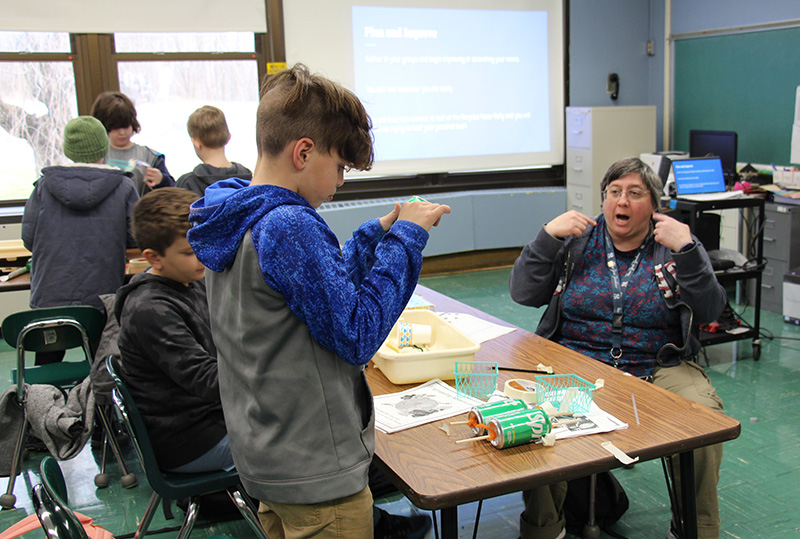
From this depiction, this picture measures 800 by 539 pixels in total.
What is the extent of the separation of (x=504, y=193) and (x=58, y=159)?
3.81 meters

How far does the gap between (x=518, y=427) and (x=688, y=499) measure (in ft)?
1.76

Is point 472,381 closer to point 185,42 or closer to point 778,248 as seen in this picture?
point 778,248

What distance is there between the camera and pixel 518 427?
1.49 metres

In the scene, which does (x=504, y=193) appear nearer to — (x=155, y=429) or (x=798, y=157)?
(x=798, y=157)

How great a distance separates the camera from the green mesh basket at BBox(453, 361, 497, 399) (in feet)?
5.85

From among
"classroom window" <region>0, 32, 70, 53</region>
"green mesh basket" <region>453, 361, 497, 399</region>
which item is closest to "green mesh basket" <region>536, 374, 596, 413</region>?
"green mesh basket" <region>453, 361, 497, 399</region>

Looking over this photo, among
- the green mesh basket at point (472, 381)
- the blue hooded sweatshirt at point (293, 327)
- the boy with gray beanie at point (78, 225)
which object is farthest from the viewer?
the boy with gray beanie at point (78, 225)

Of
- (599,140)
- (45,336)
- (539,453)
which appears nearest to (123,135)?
(45,336)

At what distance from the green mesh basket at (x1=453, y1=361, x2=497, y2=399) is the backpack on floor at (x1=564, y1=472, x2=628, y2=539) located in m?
0.67

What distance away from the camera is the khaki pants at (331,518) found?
49.3 inches

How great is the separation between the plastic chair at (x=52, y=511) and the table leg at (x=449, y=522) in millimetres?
685

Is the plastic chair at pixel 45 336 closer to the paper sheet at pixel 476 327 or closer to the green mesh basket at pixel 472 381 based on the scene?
the paper sheet at pixel 476 327

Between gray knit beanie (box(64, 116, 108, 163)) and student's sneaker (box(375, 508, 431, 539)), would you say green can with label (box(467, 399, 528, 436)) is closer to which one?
student's sneaker (box(375, 508, 431, 539))

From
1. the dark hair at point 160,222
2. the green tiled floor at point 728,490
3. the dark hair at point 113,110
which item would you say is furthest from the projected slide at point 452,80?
the dark hair at point 160,222
